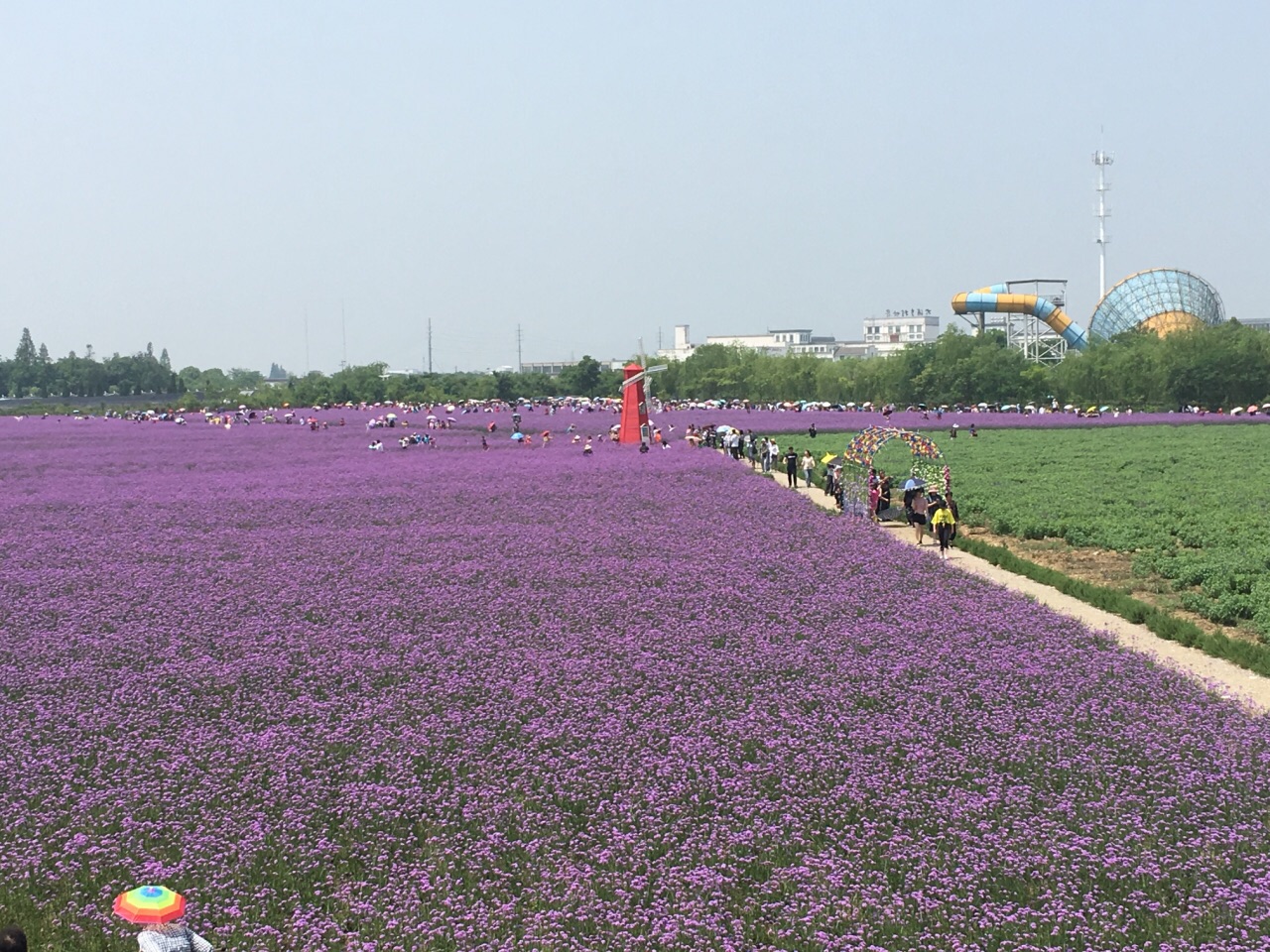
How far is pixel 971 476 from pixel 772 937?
123ft

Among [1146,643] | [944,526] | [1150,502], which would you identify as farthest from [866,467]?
[1146,643]

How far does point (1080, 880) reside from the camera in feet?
29.4

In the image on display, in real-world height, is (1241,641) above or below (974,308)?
below

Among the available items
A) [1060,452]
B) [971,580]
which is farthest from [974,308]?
[971,580]

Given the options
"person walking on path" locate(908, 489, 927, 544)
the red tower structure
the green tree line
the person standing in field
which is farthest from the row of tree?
the person standing in field

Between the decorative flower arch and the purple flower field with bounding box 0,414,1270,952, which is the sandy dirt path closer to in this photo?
the purple flower field with bounding box 0,414,1270,952

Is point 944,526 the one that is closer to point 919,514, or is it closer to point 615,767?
point 919,514

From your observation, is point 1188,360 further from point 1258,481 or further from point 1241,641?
point 1241,641

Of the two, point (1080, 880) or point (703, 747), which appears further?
point (703, 747)

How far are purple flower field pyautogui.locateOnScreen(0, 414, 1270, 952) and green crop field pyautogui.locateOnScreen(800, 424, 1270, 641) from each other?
406cm

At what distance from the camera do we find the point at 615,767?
11414mm

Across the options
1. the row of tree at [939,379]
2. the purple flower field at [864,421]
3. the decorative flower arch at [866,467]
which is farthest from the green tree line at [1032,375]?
the decorative flower arch at [866,467]

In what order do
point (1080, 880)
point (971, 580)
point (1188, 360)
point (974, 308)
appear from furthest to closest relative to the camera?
point (974, 308)
point (1188, 360)
point (971, 580)
point (1080, 880)

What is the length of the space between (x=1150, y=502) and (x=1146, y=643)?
730 inches
